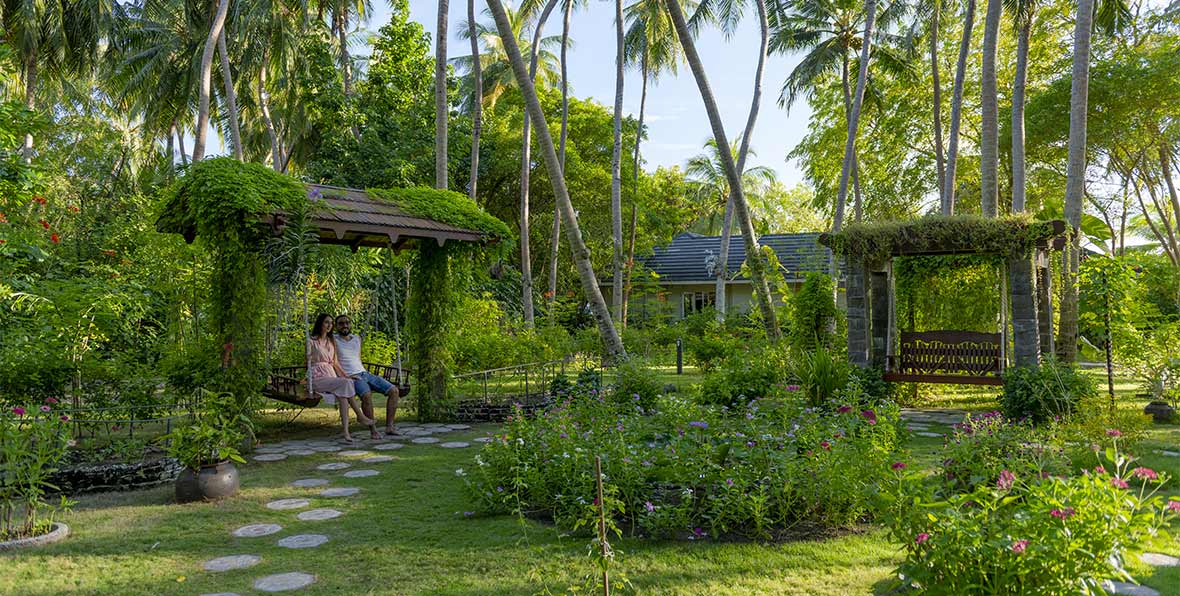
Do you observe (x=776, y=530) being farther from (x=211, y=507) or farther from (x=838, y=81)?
(x=838, y=81)

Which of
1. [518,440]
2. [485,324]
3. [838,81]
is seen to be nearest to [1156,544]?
[518,440]

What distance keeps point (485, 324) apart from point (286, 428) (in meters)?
5.84

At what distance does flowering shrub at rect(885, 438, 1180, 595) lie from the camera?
8.21ft

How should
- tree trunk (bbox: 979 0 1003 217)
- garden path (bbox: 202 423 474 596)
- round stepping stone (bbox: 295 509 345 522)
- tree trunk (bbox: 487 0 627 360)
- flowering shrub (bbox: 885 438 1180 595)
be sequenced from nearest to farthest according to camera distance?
flowering shrub (bbox: 885 438 1180 595) < garden path (bbox: 202 423 474 596) < round stepping stone (bbox: 295 509 345 522) < tree trunk (bbox: 487 0 627 360) < tree trunk (bbox: 979 0 1003 217)

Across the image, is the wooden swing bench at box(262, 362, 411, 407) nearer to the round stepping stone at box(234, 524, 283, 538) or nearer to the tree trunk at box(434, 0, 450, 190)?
the round stepping stone at box(234, 524, 283, 538)

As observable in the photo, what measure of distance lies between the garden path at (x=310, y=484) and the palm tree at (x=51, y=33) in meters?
13.9

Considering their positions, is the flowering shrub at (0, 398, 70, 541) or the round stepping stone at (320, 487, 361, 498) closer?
the flowering shrub at (0, 398, 70, 541)

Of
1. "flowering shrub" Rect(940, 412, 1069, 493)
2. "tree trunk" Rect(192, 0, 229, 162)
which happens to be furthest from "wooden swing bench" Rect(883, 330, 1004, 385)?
"tree trunk" Rect(192, 0, 229, 162)

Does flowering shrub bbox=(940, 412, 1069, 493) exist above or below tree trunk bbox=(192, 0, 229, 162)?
below

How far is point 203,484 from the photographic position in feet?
18.0

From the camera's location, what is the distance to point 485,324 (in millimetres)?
14594

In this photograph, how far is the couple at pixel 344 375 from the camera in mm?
7977

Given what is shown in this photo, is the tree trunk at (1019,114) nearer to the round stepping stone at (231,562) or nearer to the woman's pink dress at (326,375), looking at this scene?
the woman's pink dress at (326,375)

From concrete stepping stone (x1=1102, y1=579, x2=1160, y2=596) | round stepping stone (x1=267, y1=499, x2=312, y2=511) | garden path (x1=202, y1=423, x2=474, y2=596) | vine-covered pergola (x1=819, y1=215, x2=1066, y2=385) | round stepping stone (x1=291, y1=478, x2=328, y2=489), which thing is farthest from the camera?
vine-covered pergola (x1=819, y1=215, x2=1066, y2=385)
